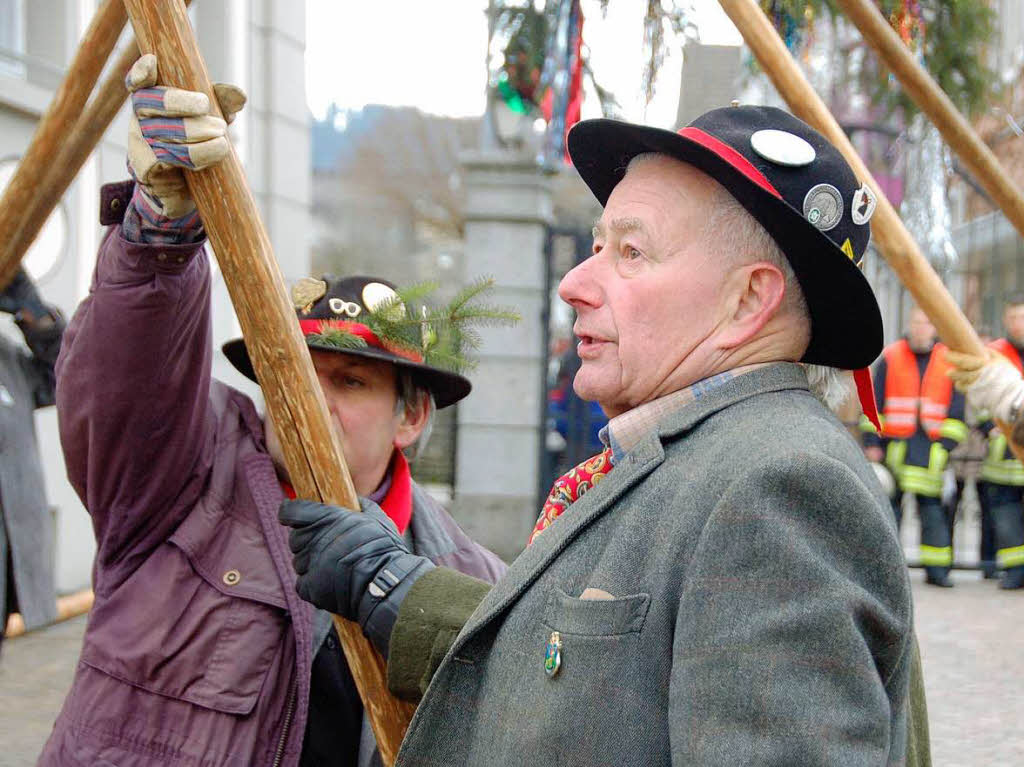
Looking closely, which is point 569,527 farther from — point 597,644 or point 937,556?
point 937,556

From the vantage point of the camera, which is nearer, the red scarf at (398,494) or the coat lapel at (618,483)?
the coat lapel at (618,483)

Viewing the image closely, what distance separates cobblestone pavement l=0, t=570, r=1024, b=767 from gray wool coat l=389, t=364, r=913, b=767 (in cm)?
314

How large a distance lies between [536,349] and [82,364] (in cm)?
625

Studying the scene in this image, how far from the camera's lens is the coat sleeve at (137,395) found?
5.63 ft

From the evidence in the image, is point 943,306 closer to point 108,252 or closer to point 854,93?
point 108,252

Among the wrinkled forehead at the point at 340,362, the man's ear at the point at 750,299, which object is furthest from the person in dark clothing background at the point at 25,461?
the man's ear at the point at 750,299

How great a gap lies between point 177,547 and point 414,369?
23.6 inches

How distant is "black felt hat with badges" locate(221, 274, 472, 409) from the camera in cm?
205

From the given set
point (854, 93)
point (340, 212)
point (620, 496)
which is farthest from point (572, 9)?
point (340, 212)

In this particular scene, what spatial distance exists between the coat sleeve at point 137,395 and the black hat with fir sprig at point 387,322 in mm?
245

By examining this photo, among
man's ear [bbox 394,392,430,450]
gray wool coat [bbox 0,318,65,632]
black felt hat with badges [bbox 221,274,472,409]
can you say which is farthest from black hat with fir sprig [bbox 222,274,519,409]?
gray wool coat [bbox 0,318,65,632]

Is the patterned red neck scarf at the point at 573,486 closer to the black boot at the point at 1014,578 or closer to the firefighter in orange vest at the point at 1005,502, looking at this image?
the firefighter in orange vest at the point at 1005,502

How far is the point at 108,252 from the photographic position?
1718mm

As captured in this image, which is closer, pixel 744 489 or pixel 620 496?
pixel 744 489
